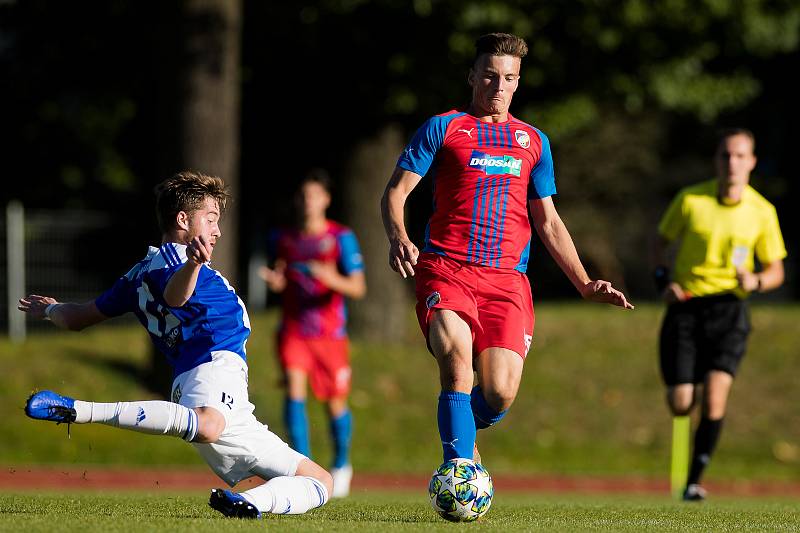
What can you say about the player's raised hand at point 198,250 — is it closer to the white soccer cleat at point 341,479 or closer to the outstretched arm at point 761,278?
the outstretched arm at point 761,278

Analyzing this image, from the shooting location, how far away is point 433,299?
709 cm

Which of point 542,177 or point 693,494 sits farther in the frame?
point 693,494

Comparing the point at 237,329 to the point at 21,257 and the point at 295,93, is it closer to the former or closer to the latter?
the point at 295,93

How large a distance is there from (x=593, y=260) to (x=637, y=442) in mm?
17731

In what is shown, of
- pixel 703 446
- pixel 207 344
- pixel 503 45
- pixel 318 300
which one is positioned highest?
pixel 503 45

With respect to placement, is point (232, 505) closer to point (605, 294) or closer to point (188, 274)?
point (188, 274)

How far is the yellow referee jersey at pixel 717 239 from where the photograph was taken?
33.6ft

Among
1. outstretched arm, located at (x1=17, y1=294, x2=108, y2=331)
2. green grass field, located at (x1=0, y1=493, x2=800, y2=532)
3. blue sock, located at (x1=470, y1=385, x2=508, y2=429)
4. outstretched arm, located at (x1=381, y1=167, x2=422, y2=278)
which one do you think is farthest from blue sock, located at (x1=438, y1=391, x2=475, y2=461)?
outstretched arm, located at (x1=17, y1=294, x2=108, y2=331)

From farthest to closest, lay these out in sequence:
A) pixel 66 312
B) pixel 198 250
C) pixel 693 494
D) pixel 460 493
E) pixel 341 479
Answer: pixel 341 479 < pixel 693 494 < pixel 66 312 < pixel 460 493 < pixel 198 250

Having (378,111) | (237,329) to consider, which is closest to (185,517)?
(237,329)

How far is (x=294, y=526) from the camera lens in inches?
234

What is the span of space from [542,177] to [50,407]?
10.3ft

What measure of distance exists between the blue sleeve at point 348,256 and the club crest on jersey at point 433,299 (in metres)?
4.71

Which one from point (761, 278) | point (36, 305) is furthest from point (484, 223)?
point (761, 278)
